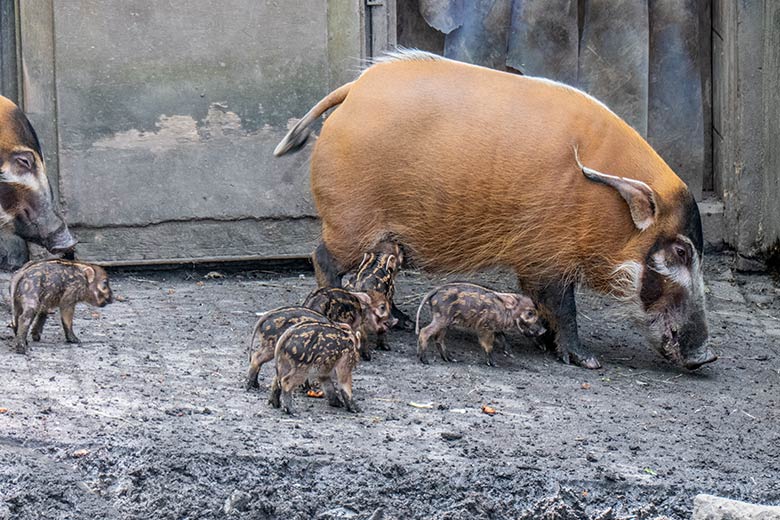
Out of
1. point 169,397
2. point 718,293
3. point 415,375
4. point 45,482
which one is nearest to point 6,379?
point 169,397

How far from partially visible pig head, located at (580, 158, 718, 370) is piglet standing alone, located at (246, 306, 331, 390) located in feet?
5.51

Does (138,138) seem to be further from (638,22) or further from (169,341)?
(638,22)

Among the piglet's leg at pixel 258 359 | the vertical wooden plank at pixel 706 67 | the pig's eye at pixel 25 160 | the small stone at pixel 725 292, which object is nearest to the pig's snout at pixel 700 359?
the small stone at pixel 725 292

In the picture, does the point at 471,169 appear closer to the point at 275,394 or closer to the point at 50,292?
the point at 275,394

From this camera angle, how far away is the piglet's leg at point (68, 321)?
603cm

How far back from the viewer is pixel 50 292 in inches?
231

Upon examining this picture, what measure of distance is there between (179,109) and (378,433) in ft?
11.2

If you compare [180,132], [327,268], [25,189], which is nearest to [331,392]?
[327,268]

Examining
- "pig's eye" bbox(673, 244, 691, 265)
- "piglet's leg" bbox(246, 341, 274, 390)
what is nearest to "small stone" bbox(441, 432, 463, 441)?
"piglet's leg" bbox(246, 341, 274, 390)

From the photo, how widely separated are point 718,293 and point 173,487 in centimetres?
453

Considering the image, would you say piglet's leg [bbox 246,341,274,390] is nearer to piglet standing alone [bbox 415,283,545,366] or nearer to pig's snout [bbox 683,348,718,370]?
piglet standing alone [bbox 415,283,545,366]

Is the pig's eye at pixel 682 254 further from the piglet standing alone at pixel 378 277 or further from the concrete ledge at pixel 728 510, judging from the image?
the concrete ledge at pixel 728 510

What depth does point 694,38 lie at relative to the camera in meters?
8.33

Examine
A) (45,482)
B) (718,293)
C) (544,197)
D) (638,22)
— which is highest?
(638,22)
